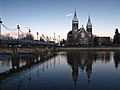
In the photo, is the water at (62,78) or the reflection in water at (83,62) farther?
the reflection in water at (83,62)

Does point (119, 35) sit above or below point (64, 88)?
above

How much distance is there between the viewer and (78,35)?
561 feet

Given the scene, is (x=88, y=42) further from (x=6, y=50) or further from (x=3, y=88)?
(x=3, y=88)

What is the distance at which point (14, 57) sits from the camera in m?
40.5

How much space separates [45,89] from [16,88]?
2.61 m

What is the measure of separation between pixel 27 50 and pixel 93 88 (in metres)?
55.2

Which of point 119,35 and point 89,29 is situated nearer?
point 119,35

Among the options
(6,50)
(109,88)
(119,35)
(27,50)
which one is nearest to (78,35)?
(119,35)

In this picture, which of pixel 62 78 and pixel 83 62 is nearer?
pixel 62 78

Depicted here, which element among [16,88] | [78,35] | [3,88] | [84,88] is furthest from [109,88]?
[78,35]

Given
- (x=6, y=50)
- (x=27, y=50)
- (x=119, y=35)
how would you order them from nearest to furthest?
(x=6, y=50), (x=27, y=50), (x=119, y=35)

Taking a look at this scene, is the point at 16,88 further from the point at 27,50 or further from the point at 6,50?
the point at 27,50

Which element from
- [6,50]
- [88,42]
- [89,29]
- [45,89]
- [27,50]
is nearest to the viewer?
[45,89]

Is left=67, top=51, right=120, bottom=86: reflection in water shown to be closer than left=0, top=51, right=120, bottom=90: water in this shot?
No
